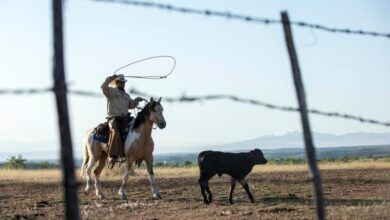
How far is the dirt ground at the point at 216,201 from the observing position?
9852mm

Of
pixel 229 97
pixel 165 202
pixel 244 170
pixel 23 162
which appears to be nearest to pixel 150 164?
pixel 165 202

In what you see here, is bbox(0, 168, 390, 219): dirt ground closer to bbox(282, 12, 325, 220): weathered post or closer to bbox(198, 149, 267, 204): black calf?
bbox(198, 149, 267, 204): black calf

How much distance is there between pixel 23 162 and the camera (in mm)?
38656

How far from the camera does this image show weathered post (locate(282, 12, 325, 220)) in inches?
188

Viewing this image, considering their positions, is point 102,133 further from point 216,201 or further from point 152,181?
point 216,201

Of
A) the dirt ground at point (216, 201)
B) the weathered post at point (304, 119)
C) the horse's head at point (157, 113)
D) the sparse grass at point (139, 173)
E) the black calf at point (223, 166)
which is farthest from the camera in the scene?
the sparse grass at point (139, 173)

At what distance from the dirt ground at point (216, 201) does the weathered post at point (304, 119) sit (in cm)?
400

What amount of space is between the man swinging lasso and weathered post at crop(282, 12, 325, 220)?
29.8 feet

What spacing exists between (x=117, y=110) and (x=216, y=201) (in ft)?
10.4

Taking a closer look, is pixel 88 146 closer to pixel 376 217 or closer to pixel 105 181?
pixel 105 181

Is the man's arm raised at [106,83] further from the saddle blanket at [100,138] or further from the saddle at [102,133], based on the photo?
the saddle blanket at [100,138]

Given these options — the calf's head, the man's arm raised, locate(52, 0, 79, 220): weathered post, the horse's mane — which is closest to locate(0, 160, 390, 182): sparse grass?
the horse's mane

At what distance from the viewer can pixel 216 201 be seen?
493 inches

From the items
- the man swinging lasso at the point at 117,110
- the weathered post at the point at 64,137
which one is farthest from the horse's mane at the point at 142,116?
the weathered post at the point at 64,137
